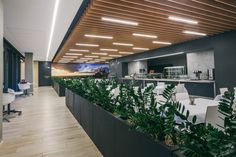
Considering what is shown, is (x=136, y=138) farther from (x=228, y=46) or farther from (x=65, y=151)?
(x=228, y=46)

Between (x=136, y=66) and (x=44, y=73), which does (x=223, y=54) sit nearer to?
(x=136, y=66)

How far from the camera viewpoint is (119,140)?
1.86 meters

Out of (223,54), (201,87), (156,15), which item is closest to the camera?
(156,15)

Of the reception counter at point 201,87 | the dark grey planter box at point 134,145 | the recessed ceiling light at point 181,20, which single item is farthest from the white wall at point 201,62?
the dark grey planter box at point 134,145

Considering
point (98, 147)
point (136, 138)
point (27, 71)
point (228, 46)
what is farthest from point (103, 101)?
point (27, 71)

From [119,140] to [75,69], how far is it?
70.8 feet

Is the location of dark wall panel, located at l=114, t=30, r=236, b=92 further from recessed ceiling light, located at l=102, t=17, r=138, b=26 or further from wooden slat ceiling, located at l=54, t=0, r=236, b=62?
recessed ceiling light, located at l=102, t=17, r=138, b=26

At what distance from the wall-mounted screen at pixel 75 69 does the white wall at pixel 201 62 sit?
43.9 ft

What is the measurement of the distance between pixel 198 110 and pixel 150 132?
1544 mm

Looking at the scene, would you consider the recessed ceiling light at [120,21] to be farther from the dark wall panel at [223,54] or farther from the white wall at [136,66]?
the white wall at [136,66]

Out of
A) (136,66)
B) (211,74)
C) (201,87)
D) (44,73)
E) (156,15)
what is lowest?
(201,87)

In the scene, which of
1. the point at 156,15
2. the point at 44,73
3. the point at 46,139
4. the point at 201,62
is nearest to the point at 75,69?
the point at 44,73

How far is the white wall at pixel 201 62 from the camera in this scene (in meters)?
8.33

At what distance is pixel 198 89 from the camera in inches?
319
